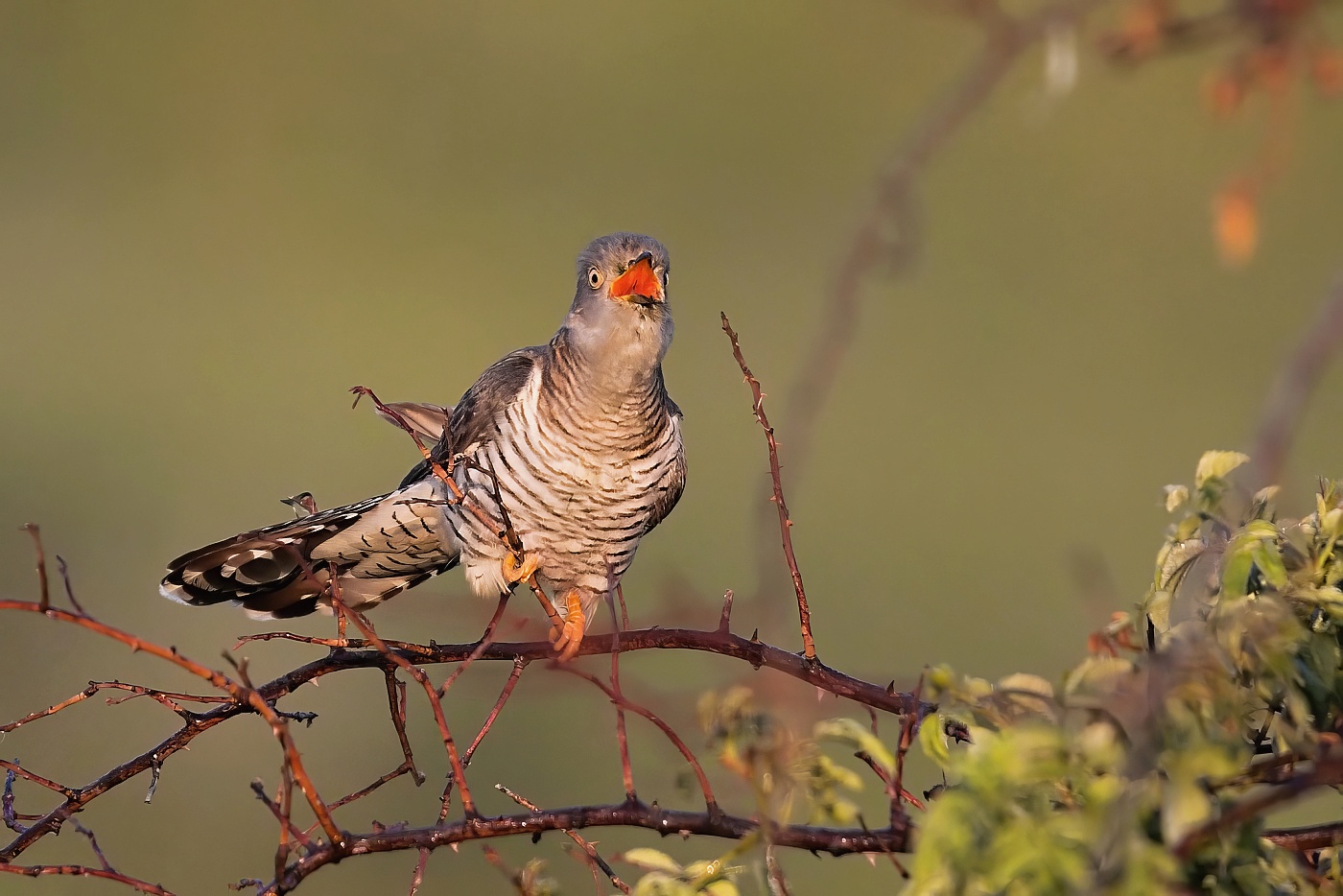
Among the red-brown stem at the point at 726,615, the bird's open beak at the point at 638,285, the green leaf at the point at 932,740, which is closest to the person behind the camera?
the green leaf at the point at 932,740

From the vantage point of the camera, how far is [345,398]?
1547 centimetres

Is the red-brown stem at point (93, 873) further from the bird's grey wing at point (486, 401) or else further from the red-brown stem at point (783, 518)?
the bird's grey wing at point (486, 401)

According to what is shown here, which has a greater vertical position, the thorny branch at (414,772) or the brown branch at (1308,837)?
the thorny branch at (414,772)

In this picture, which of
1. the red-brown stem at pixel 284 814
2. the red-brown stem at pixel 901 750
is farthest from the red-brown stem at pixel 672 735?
the red-brown stem at pixel 284 814

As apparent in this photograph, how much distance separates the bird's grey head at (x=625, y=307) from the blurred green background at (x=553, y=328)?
1.21 meters

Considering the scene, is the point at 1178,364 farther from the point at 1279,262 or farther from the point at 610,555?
the point at 610,555

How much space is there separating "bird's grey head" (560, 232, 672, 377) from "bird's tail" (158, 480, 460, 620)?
2.04ft

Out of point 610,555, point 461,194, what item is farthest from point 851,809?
point 461,194

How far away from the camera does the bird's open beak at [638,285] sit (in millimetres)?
3617

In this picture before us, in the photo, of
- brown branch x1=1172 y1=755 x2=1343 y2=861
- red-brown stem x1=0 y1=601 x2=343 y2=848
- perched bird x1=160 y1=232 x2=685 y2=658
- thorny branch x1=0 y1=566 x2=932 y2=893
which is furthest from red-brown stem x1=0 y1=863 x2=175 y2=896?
perched bird x1=160 y1=232 x2=685 y2=658

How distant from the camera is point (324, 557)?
3906 mm

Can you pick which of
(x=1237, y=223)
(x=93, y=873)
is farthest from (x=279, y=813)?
(x=1237, y=223)

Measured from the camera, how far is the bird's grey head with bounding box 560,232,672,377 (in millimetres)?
3637

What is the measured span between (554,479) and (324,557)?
2.50 ft
